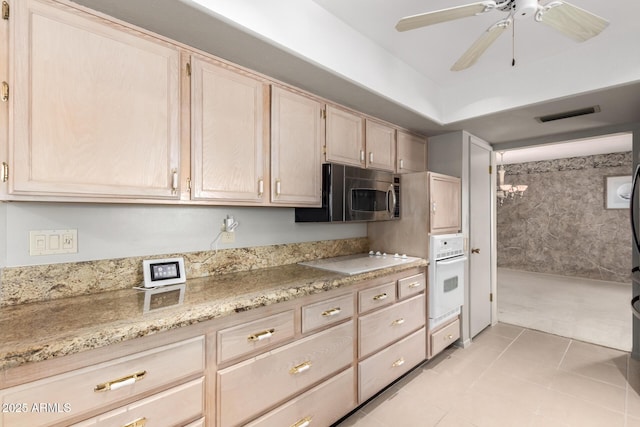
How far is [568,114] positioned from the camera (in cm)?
255

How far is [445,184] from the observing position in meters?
2.76

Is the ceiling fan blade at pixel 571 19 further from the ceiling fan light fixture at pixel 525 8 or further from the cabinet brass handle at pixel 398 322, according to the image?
the cabinet brass handle at pixel 398 322

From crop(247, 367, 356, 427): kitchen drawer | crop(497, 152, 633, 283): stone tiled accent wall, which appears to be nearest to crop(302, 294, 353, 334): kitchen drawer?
crop(247, 367, 356, 427): kitchen drawer

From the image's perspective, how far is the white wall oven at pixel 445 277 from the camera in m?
2.54

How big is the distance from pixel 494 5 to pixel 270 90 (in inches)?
47.5

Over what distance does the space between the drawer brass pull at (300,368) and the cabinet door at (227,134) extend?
937 mm

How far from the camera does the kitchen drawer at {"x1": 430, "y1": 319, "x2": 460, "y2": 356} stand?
2603mm

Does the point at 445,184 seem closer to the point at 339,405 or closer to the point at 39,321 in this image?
the point at 339,405

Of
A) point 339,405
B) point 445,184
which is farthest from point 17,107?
point 445,184

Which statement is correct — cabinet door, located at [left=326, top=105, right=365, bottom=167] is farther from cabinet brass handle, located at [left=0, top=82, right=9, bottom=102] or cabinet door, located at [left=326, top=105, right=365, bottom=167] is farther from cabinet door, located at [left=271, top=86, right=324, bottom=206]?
cabinet brass handle, located at [left=0, top=82, right=9, bottom=102]

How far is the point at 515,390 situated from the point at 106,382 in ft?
8.54

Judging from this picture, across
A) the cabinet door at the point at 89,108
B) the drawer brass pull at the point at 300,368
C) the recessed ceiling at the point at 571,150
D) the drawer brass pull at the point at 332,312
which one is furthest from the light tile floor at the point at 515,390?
the recessed ceiling at the point at 571,150

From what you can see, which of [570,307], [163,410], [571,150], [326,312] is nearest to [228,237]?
[326,312]

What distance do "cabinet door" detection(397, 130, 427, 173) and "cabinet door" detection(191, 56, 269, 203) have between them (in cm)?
148
